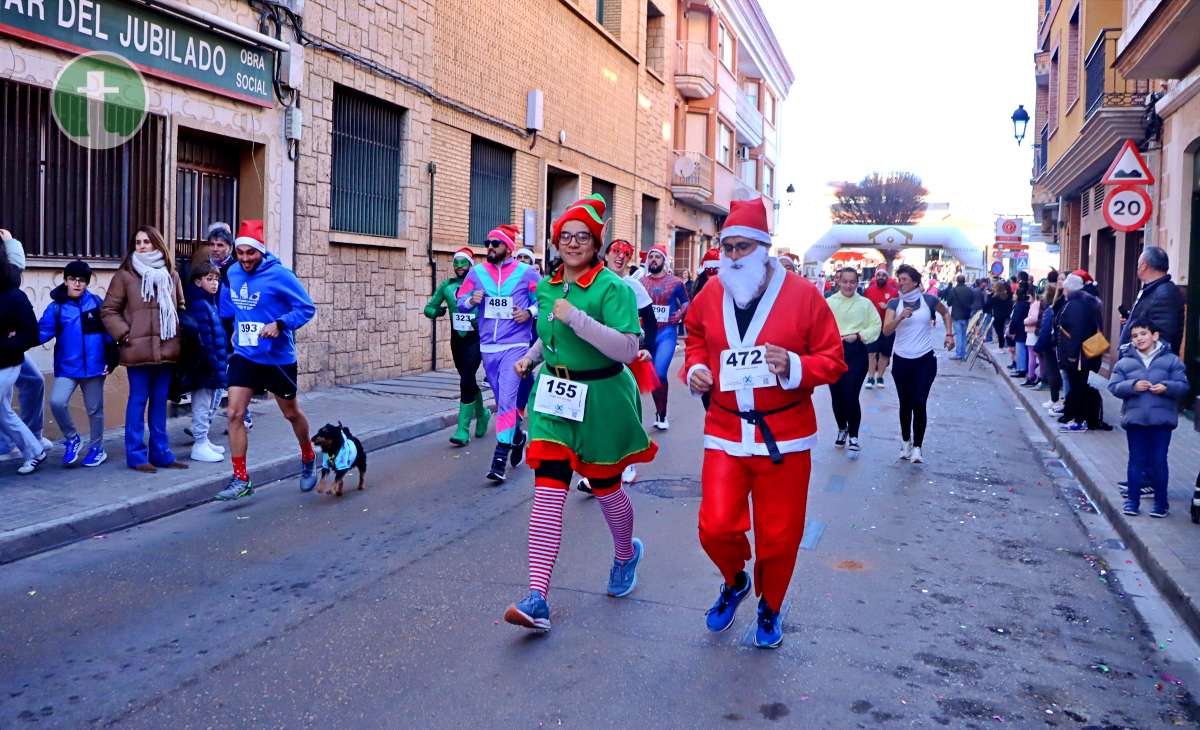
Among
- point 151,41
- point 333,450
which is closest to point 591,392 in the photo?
point 333,450

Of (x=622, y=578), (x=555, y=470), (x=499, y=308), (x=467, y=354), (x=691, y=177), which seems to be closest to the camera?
(x=555, y=470)

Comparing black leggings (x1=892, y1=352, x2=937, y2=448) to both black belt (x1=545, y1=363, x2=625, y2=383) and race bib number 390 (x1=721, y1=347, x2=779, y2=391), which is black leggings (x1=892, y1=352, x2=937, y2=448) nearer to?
black belt (x1=545, y1=363, x2=625, y2=383)

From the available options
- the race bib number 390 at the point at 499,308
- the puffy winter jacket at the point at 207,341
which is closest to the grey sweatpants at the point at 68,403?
the puffy winter jacket at the point at 207,341

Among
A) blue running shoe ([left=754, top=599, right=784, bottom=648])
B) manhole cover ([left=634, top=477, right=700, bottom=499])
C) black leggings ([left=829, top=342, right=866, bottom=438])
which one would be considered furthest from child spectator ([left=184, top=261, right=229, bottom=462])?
blue running shoe ([left=754, top=599, right=784, bottom=648])

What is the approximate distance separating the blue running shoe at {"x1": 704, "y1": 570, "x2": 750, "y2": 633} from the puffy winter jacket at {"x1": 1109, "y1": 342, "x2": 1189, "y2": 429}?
4082 mm

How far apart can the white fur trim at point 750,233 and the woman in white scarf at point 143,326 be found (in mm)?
5288

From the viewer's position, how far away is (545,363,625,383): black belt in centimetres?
518

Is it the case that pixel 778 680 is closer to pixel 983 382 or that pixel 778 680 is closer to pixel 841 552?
pixel 841 552

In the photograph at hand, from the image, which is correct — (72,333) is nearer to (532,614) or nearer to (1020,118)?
(532,614)

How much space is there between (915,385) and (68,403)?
688 cm

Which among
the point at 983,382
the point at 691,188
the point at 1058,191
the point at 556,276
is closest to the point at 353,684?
the point at 556,276

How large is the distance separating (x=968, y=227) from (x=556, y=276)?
9591 cm

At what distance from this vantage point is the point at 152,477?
8.20 m

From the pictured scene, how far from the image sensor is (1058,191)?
2584 cm
